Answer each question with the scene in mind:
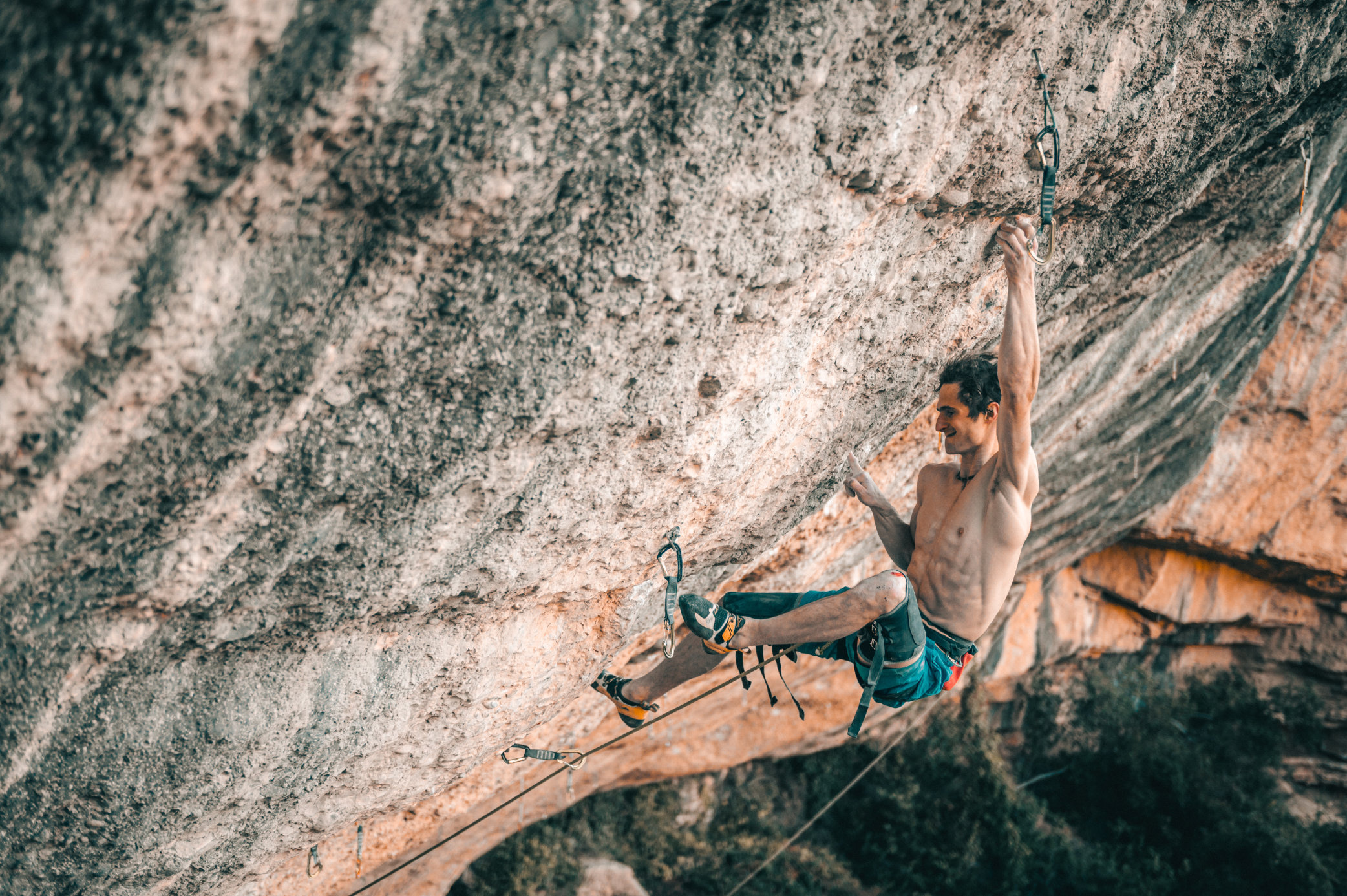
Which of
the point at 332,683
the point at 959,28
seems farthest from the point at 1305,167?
the point at 332,683

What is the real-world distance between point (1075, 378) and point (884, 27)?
9.17ft

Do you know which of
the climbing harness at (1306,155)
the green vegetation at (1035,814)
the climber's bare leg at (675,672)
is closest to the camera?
the climber's bare leg at (675,672)

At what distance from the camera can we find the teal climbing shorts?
280cm

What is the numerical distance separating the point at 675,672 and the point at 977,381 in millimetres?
1484

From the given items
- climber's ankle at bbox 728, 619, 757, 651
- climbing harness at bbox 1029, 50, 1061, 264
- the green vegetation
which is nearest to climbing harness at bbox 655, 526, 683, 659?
climber's ankle at bbox 728, 619, 757, 651

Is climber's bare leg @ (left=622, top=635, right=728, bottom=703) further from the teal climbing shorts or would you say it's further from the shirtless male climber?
the teal climbing shorts

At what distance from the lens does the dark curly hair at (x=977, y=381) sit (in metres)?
2.68

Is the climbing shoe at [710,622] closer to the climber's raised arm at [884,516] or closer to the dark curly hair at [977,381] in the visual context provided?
the climber's raised arm at [884,516]

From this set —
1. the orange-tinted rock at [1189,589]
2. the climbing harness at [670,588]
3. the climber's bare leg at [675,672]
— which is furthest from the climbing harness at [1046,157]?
the orange-tinted rock at [1189,589]

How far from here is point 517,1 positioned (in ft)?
4.84

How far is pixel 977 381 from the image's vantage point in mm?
2686

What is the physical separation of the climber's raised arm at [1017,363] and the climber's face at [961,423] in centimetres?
16

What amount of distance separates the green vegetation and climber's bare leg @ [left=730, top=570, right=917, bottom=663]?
14.2ft

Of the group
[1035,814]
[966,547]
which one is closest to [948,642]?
[966,547]
